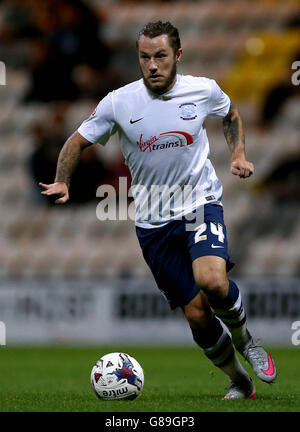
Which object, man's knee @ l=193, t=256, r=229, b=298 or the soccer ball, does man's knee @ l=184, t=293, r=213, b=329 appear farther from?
the soccer ball

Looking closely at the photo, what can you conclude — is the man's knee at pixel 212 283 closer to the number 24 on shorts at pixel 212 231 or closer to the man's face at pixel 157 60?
the number 24 on shorts at pixel 212 231

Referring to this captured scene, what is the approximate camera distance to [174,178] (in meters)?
6.08

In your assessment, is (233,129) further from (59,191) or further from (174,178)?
(59,191)

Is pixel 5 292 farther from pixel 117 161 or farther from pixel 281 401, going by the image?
pixel 281 401

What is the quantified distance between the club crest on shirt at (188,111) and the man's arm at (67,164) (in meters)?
0.60

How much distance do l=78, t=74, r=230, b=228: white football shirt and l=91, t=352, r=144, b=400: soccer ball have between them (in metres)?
0.87

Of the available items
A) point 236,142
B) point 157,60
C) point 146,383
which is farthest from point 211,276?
point 146,383

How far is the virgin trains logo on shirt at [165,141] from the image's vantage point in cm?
604

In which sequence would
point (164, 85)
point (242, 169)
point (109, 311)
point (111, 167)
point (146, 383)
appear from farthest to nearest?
1. point (111, 167)
2. point (109, 311)
3. point (146, 383)
4. point (164, 85)
5. point (242, 169)

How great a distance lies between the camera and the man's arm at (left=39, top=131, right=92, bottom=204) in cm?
593

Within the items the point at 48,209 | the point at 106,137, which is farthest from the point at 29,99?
the point at 106,137

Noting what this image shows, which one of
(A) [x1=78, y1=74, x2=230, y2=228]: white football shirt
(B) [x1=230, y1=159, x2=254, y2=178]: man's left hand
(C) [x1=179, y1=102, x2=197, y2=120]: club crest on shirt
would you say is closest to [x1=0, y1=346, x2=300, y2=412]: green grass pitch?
(A) [x1=78, y1=74, x2=230, y2=228]: white football shirt

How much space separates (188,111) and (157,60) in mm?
374

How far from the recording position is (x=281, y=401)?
589 centimetres
